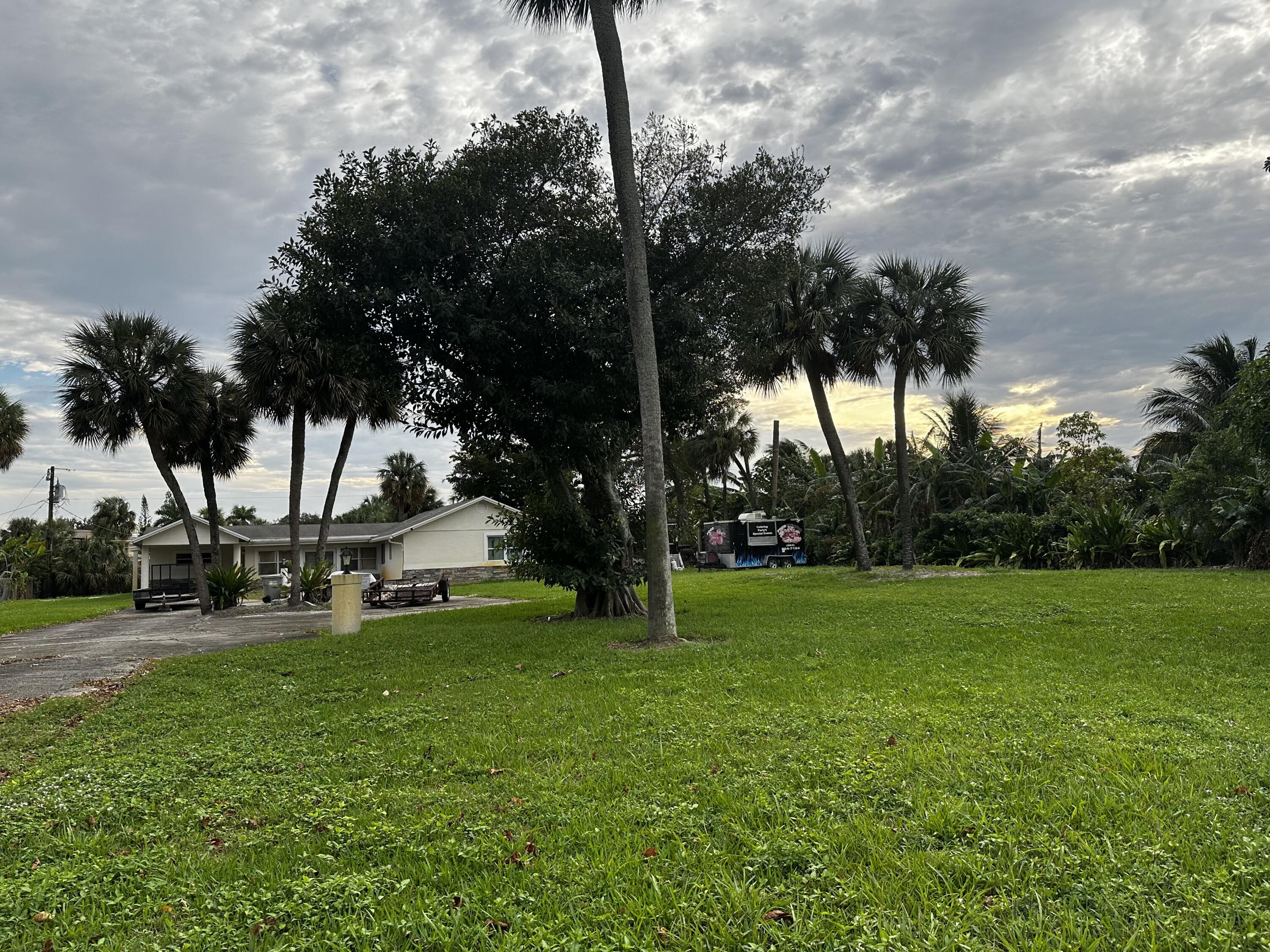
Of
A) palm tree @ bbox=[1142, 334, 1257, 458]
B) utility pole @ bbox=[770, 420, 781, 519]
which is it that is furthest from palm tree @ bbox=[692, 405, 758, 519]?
palm tree @ bbox=[1142, 334, 1257, 458]

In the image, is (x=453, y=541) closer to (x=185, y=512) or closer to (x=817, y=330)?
(x=185, y=512)

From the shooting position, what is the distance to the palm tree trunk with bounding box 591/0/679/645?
35.6 feet

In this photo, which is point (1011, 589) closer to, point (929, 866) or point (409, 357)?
point (409, 357)

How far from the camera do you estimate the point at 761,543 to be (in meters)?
35.8

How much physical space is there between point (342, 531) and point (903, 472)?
30896 millimetres

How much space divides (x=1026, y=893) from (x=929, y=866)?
1.19ft

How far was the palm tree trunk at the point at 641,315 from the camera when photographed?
10859 millimetres

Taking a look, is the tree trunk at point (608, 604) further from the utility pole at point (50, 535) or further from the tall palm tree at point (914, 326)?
the utility pole at point (50, 535)

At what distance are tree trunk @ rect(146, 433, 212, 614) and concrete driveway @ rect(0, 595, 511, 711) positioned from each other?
2.12 feet

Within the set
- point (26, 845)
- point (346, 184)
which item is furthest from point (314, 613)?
point (26, 845)

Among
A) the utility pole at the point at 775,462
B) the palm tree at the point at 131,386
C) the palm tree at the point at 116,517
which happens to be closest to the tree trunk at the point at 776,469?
the utility pole at the point at 775,462

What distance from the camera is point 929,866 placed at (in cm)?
313

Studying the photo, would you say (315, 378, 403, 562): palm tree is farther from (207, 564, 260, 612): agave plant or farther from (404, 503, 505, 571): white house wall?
(404, 503, 505, 571): white house wall

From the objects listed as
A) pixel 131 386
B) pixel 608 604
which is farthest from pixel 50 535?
pixel 608 604
